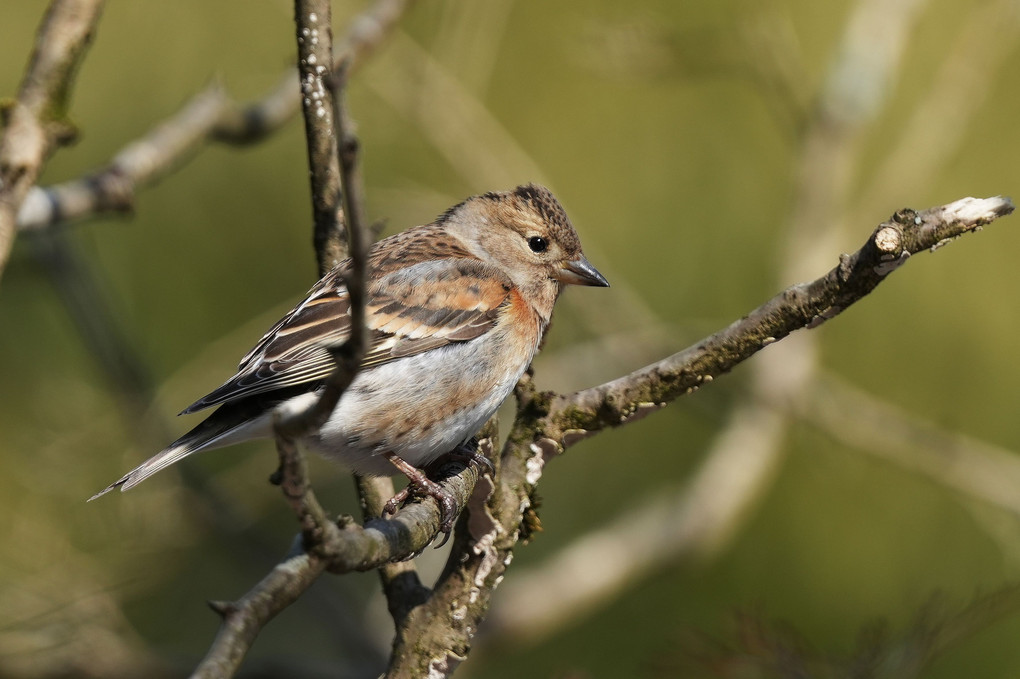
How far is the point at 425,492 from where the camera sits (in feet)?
9.04

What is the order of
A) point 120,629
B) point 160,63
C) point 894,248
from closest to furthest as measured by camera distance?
point 894,248 → point 120,629 → point 160,63

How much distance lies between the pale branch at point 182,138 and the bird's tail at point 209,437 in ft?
2.73

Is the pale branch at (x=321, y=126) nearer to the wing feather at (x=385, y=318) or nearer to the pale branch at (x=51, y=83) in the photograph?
the wing feather at (x=385, y=318)

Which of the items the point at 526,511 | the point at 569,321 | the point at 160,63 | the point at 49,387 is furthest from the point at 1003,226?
the point at 49,387

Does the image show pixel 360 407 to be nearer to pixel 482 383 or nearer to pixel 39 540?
pixel 482 383

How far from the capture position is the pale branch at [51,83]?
8.80ft

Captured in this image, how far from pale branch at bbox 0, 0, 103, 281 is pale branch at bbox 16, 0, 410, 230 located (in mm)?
591

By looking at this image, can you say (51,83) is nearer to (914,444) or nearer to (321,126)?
(321,126)

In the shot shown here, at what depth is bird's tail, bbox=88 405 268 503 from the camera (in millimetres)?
2825

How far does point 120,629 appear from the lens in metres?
4.44

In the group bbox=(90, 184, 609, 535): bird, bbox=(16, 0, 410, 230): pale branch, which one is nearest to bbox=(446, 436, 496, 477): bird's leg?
bbox=(90, 184, 609, 535): bird

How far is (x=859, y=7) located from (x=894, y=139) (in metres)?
0.96

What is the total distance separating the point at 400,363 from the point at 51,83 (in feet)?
4.16

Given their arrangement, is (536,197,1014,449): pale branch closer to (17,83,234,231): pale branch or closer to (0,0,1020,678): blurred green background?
(17,83,234,231): pale branch
